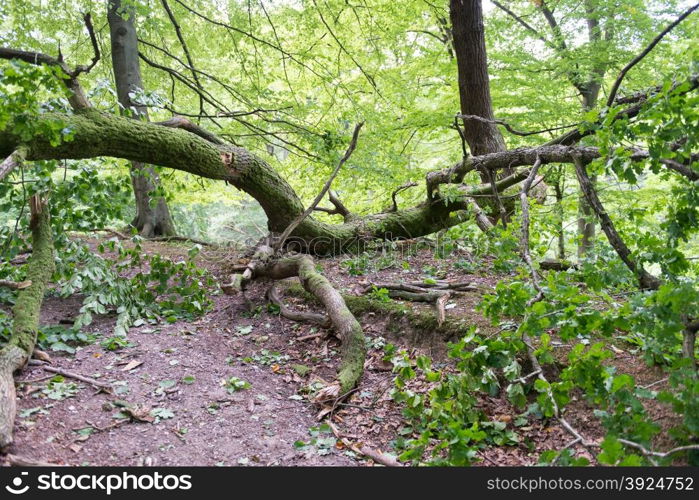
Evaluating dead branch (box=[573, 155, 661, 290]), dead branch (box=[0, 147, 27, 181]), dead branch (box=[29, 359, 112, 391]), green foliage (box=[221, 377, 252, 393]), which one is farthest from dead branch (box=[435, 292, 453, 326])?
dead branch (box=[0, 147, 27, 181])

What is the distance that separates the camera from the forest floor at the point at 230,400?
2.67m

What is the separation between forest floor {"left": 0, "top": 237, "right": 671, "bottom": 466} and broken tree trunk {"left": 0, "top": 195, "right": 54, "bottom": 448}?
13cm

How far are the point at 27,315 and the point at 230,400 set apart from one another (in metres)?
1.67

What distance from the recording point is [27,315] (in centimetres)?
346

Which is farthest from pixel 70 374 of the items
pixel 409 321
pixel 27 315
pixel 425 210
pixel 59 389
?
pixel 425 210

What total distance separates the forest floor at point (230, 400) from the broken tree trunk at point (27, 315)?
128 millimetres

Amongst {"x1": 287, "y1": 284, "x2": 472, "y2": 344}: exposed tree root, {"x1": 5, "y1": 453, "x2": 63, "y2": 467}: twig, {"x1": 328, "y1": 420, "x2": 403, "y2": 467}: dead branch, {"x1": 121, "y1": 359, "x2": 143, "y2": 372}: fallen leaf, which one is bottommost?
{"x1": 328, "y1": 420, "x2": 403, "y2": 467}: dead branch

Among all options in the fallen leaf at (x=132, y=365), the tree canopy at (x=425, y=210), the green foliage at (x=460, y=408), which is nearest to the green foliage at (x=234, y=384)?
the tree canopy at (x=425, y=210)

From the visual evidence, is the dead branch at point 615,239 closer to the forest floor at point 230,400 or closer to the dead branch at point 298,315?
the forest floor at point 230,400

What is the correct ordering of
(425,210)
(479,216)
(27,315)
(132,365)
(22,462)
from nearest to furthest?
(22,462), (27,315), (132,365), (479,216), (425,210)

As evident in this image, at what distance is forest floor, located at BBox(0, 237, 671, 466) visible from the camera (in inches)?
105

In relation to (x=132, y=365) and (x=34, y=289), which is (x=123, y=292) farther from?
(x=132, y=365)

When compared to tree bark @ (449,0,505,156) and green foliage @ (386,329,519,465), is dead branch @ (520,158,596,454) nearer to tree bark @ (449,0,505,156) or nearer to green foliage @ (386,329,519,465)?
green foliage @ (386,329,519,465)
